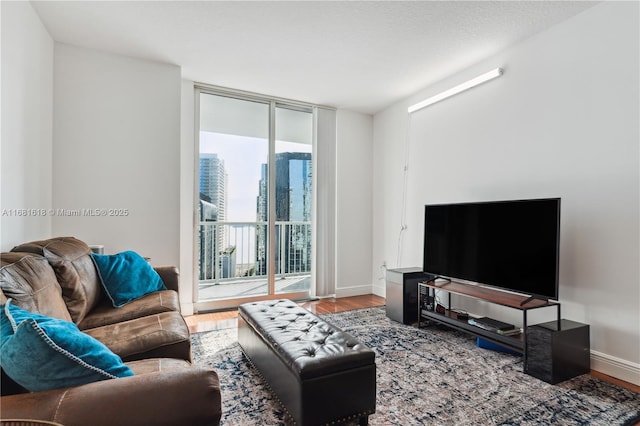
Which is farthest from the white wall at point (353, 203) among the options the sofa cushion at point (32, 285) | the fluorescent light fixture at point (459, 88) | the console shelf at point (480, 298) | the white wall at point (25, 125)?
the sofa cushion at point (32, 285)

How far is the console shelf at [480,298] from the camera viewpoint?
239cm

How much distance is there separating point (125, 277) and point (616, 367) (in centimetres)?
359

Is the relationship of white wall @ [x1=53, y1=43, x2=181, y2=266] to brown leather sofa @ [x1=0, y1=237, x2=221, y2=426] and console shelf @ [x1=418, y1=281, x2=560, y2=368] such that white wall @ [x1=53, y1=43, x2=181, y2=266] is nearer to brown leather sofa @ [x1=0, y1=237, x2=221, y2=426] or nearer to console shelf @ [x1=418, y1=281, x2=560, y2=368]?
brown leather sofa @ [x1=0, y1=237, x2=221, y2=426]

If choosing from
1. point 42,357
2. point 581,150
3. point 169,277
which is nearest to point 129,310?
point 169,277

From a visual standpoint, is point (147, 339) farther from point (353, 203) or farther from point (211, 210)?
point (353, 203)

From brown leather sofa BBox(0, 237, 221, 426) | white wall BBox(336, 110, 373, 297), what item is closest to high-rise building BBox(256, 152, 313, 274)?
white wall BBox(336, 110, 373, 297)

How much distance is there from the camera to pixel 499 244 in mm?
2727

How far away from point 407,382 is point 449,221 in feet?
5.21

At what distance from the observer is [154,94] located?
339 cm

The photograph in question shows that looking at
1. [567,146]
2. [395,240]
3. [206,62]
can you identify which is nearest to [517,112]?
[567,146]

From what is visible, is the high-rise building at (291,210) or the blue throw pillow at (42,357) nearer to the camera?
the blue throw pillow at (42,357)

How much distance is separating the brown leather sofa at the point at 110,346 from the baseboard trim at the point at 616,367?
273cm

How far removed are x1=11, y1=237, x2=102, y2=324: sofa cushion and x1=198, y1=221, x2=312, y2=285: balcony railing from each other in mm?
1807

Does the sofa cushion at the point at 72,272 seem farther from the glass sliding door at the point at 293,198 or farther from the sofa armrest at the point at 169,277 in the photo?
the glass sliding door at the point at 293,198
